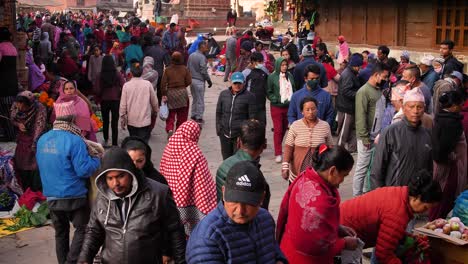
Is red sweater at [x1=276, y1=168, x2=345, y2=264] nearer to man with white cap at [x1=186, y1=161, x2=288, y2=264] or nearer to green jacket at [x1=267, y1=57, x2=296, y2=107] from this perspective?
man with white cap at [x1=186, y1=161, x2=288, y2=264]

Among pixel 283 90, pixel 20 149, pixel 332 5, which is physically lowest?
pixel 20 149

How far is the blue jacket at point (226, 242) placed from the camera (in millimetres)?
3383

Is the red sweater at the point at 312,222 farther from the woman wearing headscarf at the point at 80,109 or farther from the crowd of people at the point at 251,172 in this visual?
the woman wearing headscarf at the point at 80,109

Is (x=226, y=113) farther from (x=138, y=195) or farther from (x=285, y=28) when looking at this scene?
(x=285, y=28)

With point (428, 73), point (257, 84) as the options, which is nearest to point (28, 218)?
point (257, 84)

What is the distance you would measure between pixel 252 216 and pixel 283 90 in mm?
6777

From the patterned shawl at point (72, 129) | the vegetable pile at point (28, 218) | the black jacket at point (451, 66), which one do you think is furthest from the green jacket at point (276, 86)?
the patterned shawl at point (72, 129)

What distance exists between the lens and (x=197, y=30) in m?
32.9

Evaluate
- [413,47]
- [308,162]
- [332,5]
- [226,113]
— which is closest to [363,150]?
[308,162]

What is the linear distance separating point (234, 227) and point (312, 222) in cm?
80

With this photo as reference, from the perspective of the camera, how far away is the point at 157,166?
1038 cm

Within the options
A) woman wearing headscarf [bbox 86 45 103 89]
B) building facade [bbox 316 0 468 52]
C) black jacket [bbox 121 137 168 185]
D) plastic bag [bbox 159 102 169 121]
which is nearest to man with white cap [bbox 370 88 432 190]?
black jacket [bbox 121 137 168 185]

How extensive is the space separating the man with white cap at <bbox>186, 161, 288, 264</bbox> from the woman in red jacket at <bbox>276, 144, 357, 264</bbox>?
657 mm

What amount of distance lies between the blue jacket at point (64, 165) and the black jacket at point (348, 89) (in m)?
5.52
